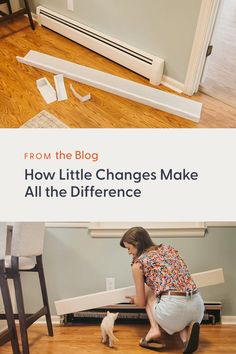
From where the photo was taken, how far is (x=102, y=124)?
2.00 metres

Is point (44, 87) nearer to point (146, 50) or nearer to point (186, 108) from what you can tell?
point (146, 50)

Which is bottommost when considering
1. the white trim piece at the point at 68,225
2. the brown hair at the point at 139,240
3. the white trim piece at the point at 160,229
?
the white trim piece at the point at 68,225

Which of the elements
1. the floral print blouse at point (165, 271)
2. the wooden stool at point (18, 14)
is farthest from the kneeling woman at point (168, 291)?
the wooden stool at point (18, 14)

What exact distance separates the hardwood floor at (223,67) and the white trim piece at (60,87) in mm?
750

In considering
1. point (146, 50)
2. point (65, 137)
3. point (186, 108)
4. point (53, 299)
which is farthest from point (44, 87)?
point (65, 137)

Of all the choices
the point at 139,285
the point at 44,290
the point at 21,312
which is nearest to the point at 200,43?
the point at 139,285

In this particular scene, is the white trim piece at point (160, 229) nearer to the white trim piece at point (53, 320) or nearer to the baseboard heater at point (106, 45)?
the white trim piece at point (53, 320)

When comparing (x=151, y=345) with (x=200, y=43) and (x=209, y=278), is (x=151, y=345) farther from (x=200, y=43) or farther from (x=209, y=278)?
(x=200, y=43)

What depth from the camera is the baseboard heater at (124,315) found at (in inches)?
61.3

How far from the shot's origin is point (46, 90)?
7.08ft

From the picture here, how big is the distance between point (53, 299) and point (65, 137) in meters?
0.98

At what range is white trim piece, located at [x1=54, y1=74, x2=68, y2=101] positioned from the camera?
2.13 metres

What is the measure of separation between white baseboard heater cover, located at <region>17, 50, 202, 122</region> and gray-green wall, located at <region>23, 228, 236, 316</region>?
68 cm

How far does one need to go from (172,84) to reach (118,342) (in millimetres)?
1393
